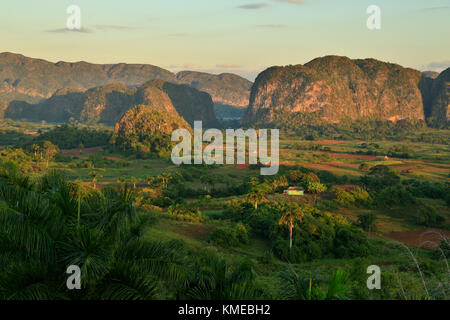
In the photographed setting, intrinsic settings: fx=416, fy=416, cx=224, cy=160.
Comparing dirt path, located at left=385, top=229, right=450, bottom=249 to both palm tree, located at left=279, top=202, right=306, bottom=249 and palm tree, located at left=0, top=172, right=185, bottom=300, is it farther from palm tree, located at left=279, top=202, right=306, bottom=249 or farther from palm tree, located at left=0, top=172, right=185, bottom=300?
palm tree, located at left=0, top=172, right=185, bottom=300

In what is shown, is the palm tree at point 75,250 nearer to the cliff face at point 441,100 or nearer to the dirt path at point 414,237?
the dirt path at point 414,237

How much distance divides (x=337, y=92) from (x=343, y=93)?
12.2ft

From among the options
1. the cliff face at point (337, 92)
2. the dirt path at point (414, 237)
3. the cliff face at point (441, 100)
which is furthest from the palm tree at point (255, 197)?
the cliff face at point (441, 100)

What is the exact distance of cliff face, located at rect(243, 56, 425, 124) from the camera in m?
173

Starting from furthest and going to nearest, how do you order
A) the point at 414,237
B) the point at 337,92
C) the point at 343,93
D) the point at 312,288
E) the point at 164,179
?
the point at 343,93, the point at 337,92, the point at 164,179, the point at 414,237, the point at 312,288

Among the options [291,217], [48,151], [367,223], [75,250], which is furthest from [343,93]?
[75,250]

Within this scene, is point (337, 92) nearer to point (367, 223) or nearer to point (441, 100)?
point (441, 100)

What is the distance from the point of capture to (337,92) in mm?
177375

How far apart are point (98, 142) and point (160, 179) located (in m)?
42.7

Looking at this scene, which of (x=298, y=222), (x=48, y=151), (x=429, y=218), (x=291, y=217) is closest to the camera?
(x=291, y=217)

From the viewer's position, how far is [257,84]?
191500 mm

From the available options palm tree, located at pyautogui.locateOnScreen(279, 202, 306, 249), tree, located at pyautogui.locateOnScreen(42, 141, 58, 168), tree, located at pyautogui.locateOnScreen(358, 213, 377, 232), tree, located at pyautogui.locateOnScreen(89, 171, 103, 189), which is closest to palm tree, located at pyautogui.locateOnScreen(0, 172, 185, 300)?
palm tree, located at pyautogui.locateOnScreen(279, 202, 306, 249)
